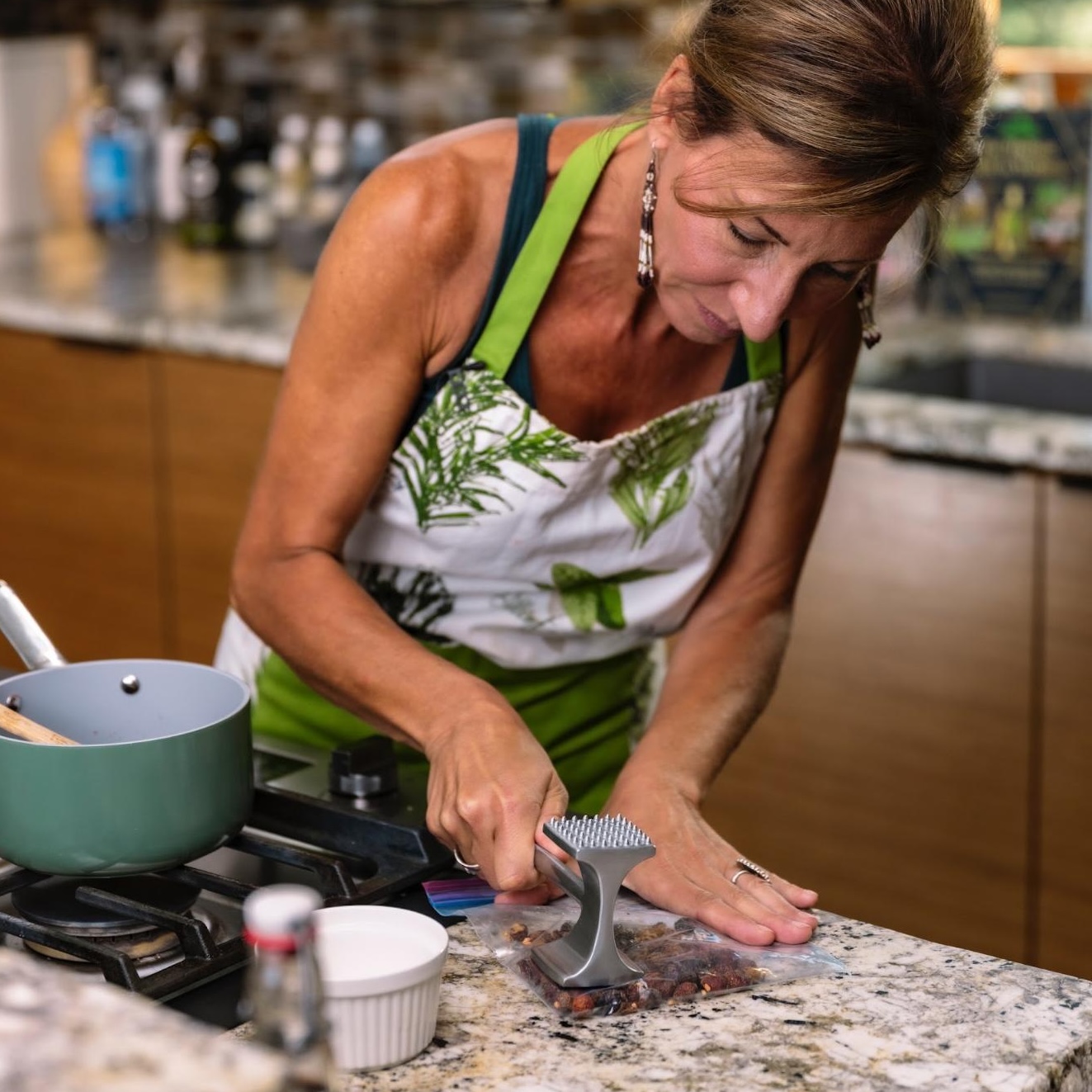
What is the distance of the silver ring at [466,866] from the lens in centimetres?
96

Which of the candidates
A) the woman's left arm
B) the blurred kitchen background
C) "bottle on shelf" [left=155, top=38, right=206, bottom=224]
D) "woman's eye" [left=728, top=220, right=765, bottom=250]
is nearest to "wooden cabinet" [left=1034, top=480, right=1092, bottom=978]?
the blurred kitchen background

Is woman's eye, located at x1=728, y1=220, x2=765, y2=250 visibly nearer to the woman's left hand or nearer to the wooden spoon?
the woman's left hand

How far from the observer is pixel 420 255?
1.17 meters

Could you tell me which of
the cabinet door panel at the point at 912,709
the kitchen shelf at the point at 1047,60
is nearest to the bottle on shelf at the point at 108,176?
the kitchen shelf at the point at 1047,60

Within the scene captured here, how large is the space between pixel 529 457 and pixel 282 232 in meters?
2.02

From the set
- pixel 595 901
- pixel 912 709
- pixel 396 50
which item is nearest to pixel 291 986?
pixel 595 901

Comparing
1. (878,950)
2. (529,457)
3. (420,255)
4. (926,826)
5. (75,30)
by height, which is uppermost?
(75,30)

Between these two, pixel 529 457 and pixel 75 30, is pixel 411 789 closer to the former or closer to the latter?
pixel 529 457

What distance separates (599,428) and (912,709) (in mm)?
982

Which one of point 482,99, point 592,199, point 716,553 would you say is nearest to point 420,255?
point 592,199

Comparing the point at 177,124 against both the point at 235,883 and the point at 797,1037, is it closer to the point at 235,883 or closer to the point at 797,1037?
the point at 235,883

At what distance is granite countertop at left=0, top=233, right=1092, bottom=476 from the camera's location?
199 cm

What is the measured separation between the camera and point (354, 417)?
117cm

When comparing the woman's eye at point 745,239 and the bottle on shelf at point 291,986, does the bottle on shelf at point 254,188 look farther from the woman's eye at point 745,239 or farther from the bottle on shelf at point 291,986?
the bottle on shelf at point 291,986
